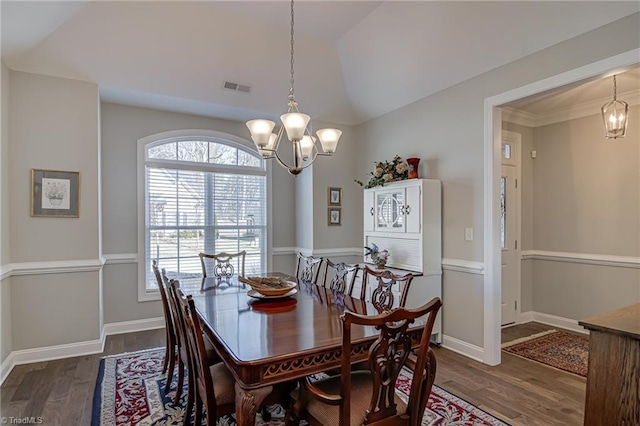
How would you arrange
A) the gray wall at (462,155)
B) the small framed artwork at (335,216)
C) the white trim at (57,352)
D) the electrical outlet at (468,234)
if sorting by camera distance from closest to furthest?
the gray wall at (462,155), the white trim at (57,352), the electrical outlet at (468,234), the small framed artwork at (335,216)

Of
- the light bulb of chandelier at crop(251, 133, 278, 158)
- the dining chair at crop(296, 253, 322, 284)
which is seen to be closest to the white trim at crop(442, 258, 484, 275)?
the dining chair at crop(296, 253, 322, 284)

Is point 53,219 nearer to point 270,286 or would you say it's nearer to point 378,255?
point 270,286

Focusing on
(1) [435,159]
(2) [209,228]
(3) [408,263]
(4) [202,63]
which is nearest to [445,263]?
(3) [408,263]

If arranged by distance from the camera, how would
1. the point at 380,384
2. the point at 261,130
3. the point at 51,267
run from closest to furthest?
the point at 380,384, the point at 261,130, the point at 51,267

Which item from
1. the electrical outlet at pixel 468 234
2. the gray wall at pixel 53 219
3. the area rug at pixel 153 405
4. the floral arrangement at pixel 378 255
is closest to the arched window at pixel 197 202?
the gray wall at pixel 53 219

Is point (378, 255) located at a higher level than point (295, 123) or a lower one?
lower

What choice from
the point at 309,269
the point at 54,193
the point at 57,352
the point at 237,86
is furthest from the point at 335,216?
the point at 57,352

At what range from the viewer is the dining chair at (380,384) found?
1.41 meters

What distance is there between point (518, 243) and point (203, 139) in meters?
4.54

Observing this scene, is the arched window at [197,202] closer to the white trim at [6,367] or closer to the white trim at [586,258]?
the white trim at [6,367]

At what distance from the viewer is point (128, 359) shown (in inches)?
135

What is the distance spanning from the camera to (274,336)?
1803mm

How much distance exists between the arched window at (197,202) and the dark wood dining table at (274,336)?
2.24 m

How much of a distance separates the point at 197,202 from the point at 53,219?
5.50 ft
